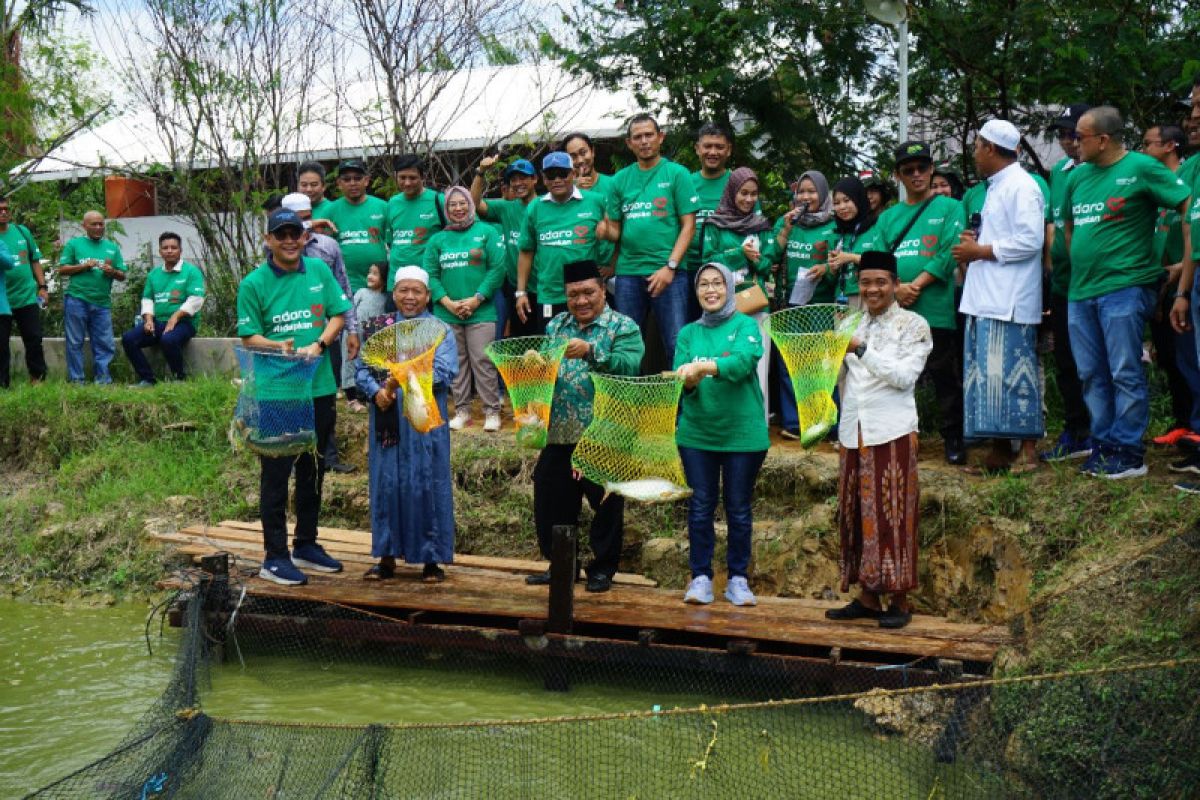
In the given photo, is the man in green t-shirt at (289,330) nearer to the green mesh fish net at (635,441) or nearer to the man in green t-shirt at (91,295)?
the green mesh fish net at (635,441)

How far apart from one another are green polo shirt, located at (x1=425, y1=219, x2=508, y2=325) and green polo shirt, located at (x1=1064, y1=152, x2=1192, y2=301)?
431cm

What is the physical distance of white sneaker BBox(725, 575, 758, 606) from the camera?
6.73 meters

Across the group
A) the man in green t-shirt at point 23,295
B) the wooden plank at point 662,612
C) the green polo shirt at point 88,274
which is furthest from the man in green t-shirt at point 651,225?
the man in green t-shirt at point 23,295

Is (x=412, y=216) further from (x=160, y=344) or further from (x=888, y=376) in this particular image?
(x=888, y=376)

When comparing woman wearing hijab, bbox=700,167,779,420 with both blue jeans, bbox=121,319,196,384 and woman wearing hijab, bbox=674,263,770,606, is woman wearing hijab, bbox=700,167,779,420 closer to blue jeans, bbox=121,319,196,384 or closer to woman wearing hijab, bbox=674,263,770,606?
woman wearing hijab, bbox=674,263,770,606

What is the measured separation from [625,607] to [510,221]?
4041 millimetres

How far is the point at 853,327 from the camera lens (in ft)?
19.8

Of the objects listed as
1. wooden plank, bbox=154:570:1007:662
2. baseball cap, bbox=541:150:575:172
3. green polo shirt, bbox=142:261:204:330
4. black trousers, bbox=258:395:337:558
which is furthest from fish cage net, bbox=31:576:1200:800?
green polo shirt, bbox=142:261:204:330

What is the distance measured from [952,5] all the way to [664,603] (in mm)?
6226

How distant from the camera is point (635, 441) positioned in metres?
6.22

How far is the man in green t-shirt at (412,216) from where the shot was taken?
377 inches

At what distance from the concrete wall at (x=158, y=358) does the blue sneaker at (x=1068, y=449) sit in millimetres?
7619

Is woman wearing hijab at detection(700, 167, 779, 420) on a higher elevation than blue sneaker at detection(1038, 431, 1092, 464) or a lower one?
higher

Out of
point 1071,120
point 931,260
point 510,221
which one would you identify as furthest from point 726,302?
point 510,221
